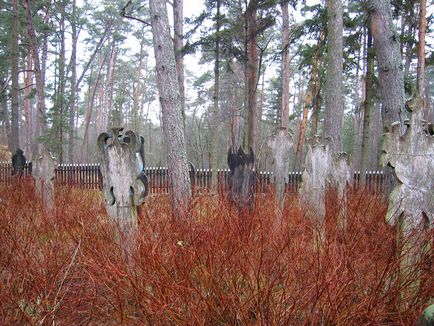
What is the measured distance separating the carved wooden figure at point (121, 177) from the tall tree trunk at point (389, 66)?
4.80m

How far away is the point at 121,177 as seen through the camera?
3834mm

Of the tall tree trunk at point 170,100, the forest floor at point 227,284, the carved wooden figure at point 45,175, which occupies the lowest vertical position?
the forest floor at point 227,284

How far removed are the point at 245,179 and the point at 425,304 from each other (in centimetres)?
400

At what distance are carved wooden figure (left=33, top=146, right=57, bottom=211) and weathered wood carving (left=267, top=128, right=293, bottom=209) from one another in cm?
396

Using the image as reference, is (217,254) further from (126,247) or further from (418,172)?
(418,172)

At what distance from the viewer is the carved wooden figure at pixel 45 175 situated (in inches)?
269

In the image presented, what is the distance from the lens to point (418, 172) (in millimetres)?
3168

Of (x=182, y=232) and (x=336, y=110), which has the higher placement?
(x=336, y=110)

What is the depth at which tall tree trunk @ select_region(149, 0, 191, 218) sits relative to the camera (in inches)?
246

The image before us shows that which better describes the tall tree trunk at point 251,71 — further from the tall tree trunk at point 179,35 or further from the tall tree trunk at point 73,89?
the tall tree trunk at point 73,89

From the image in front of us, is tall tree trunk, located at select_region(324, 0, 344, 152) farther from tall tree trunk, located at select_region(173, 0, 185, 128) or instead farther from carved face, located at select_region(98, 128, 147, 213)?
tall tree trunk, located at select_region(173, 0, 185, 128)

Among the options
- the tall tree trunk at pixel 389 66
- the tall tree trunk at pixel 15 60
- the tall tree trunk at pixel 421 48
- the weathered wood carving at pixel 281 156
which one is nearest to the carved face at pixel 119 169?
the weathered wood carving at pixel 281 156

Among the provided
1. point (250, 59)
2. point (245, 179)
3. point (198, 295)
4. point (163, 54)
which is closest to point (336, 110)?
point (245, 179)

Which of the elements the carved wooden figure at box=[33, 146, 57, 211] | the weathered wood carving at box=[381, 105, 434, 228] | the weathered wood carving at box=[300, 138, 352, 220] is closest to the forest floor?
the weathered wood carving at box=[381, 105, 434, 228]
